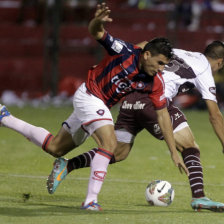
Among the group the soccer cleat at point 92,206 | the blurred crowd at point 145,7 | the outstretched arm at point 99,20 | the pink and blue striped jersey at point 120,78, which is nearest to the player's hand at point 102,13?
the outstretched arm at point 99,20

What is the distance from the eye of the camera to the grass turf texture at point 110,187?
276 inches

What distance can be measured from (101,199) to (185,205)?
838 mm

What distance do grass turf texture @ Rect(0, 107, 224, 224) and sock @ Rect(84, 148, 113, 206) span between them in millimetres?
174

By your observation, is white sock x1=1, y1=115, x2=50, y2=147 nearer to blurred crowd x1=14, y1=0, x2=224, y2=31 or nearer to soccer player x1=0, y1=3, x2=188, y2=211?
soccer player x1=0, y1=3, x2=188, y2=211

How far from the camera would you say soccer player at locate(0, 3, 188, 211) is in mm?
7387

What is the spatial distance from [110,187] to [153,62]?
2160mm

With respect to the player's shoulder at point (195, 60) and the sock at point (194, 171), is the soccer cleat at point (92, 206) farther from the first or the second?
the player's shoulder at point (195, 60)

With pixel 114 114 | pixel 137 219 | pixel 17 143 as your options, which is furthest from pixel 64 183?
pixel 114 114

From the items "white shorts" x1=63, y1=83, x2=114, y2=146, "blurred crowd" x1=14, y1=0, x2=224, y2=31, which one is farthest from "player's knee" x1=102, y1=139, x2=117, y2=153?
"blurred crowd" x1=14, y1=0, x2=224, y2=31

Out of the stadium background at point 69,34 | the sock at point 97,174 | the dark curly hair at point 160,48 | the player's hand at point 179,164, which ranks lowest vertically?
the stadium background at point 69,34

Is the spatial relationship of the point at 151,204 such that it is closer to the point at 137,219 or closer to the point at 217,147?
the point at 137,219

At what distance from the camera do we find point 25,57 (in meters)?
22.8

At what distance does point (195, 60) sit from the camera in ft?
27.9

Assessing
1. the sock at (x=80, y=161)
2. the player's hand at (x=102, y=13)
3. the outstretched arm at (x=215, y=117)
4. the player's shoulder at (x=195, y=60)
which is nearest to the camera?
the player's hand at (x=102, y=13)
